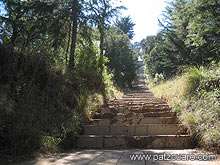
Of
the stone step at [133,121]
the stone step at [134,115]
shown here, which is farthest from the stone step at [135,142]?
the stone step at [134,115]

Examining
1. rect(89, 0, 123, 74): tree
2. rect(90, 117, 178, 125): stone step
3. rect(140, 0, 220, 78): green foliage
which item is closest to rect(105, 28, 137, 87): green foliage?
rect(140, 0, 220, 78): green foliage

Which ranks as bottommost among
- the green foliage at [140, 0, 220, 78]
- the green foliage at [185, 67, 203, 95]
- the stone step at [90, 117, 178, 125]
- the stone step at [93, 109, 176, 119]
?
the stone step at [90, 117, 178, 125]

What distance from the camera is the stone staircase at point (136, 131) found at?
3402 millimetres

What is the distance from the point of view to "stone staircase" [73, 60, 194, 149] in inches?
134

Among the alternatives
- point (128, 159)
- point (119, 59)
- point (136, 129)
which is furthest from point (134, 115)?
point (119, 59)

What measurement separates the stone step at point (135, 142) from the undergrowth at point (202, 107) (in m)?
0.29

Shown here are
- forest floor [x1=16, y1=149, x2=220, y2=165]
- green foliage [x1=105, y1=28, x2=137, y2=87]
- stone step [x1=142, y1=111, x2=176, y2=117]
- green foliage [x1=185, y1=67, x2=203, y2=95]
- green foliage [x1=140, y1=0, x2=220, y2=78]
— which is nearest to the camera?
forest floor [x1=16, y1=149, x2=220, y2=165]

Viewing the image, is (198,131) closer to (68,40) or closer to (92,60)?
(92,60)

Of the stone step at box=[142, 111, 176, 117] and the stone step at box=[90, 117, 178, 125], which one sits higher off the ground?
the stone step at box=[142, 111, 176, 117]

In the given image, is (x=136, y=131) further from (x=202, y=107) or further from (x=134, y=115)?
(x=202, y=107)

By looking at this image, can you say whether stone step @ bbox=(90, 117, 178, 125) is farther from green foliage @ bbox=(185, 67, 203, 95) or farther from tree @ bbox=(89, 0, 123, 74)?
→ tree @ bbox=(89, 0, 123, 74)

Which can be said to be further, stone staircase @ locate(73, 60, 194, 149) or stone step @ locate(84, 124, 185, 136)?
stone step @ locate(84, 124, 185, 136)

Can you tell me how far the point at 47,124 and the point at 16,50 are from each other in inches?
80.9

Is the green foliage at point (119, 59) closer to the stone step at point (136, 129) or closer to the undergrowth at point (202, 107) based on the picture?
the undergrowth at point (202, 107)
